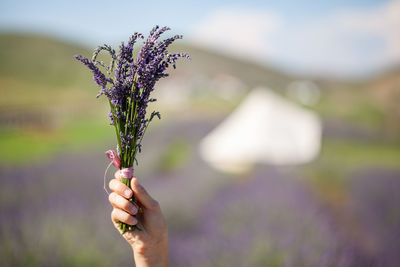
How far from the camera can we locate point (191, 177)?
461 centimetres

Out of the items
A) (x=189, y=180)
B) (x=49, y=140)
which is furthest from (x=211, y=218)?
(x=49, y=140)

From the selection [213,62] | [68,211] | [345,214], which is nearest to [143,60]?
[68,211]

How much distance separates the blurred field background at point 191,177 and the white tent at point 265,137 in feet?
0.78

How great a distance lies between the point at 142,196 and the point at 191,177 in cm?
372

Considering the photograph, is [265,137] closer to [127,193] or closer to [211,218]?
[211,218]

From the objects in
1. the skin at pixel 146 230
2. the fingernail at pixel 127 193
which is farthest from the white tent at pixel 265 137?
the fingernail at pixel 127 193

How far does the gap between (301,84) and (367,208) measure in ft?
18.4

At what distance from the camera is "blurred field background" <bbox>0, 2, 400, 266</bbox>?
2.17 m

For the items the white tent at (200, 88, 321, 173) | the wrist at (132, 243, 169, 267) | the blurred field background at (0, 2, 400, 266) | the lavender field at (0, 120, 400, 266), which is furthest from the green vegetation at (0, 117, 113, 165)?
the wrist at (132, 243, 169, 267)

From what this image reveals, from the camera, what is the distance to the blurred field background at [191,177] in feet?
7.11

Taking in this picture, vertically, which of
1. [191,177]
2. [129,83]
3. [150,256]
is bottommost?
[191,177]

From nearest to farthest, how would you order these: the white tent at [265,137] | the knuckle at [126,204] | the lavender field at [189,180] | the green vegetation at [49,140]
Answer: the knuckle at [126,204]
the lavender field at [189,180]
the green vegetation at [49,140]
the white tent at [265,137]

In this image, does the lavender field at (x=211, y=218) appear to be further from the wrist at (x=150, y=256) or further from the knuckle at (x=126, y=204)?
the knuckle at (x=126, y=204)

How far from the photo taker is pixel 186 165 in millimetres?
5488
